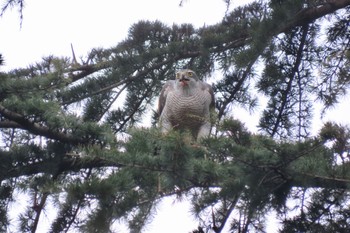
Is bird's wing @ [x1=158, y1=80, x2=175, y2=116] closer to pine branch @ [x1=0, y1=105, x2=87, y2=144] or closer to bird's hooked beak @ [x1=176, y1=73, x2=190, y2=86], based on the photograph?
bird's hooked beak @ [x1=176, y1=73, x2=190, y2=86]

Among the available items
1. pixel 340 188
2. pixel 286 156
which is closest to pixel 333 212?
pixel 340 188

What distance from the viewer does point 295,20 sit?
6.06 meters

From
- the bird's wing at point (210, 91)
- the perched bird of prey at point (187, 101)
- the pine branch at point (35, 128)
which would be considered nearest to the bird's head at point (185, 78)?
the perched bird of prey at point (187, 101)

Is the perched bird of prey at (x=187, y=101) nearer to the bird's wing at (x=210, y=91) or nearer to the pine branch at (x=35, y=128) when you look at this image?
the bird's wing at (x=210, y=91)

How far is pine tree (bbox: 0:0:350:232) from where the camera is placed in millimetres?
4133

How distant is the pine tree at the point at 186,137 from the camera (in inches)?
163

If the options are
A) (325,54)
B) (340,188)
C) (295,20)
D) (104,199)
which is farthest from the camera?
(325,54)

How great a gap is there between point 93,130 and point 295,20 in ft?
6.37

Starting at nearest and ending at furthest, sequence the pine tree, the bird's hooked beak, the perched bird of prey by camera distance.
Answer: the pine tree, the bird's hooked beak, the perched bird of prey

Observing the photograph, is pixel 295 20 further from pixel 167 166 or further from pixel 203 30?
pixel 167 166

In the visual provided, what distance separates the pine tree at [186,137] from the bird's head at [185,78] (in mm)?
105

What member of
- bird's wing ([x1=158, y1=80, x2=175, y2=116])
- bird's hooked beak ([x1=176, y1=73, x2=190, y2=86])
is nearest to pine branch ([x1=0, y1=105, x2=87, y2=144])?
bird's hooked beak ([x1=176, y1=73, x2=190, y2=86])

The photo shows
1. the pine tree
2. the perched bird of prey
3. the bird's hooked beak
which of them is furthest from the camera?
the perched bird of prey

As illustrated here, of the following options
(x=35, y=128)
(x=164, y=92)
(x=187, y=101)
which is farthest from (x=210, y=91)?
(x=35, y=128)
